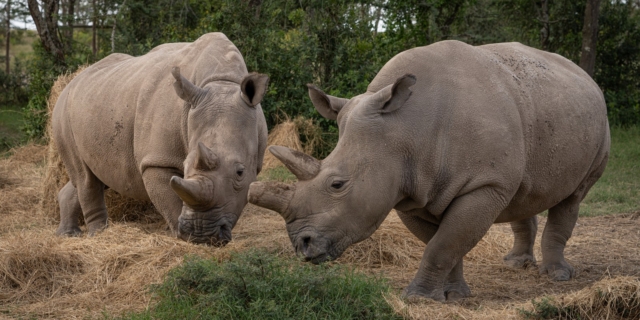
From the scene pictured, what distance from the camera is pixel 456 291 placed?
6109mm


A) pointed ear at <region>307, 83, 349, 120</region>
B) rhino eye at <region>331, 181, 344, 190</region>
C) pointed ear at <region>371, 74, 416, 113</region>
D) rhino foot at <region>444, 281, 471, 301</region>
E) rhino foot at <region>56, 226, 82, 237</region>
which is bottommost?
rhino foot at <region>56, 226, 82, 237</region>

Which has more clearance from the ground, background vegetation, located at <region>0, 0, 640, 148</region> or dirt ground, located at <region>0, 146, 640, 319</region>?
background vegetation, located at <region>0, 0, 640, 148</region>

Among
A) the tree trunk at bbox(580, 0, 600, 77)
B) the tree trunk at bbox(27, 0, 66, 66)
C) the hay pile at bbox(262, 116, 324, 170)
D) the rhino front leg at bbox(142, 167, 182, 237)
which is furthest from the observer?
the tree trunk at bbox(580, 0, 600, 77)

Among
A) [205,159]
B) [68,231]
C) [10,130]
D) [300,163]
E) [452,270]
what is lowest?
[10,130]

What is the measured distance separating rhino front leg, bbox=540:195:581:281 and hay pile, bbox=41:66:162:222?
425 centimetres

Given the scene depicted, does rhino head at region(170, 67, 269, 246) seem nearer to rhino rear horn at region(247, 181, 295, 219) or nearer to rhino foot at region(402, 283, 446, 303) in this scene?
rhino rear horn at region(247, 181, 295, 219)

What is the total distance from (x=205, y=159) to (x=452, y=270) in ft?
6.44

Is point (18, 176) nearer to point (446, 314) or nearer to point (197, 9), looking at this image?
point (197, 9)

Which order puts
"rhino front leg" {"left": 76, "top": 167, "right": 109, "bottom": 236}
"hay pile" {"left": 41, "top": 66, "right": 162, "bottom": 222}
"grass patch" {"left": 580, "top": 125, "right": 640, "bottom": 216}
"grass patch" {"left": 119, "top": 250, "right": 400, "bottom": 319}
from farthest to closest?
"grass patch" {"left": 580, "top": 125, "right": 640, "bottom": 216} < "hay pile" {"left": 41, "top": 66, "right": 162, "bottom": 222} < "rhino front leg" {"left": 76, "top": 167, "right": 109, "bottom": 236} < "grass patch" {"left": 119, "top": 250, "right": 400, "bottom": 319}

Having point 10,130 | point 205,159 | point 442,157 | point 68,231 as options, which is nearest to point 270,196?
point 442,157

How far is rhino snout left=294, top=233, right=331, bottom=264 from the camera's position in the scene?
17.3ft

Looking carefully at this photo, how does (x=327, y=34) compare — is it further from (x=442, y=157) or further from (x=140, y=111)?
(x=442, y=157)

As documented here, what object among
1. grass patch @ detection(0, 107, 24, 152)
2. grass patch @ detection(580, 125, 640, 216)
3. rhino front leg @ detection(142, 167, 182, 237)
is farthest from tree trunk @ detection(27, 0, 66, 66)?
grass patch @ detection(580, 125, 640, 216)

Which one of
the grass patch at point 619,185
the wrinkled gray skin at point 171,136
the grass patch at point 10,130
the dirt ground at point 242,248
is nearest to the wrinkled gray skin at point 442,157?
the dirt ground at point 242,248
